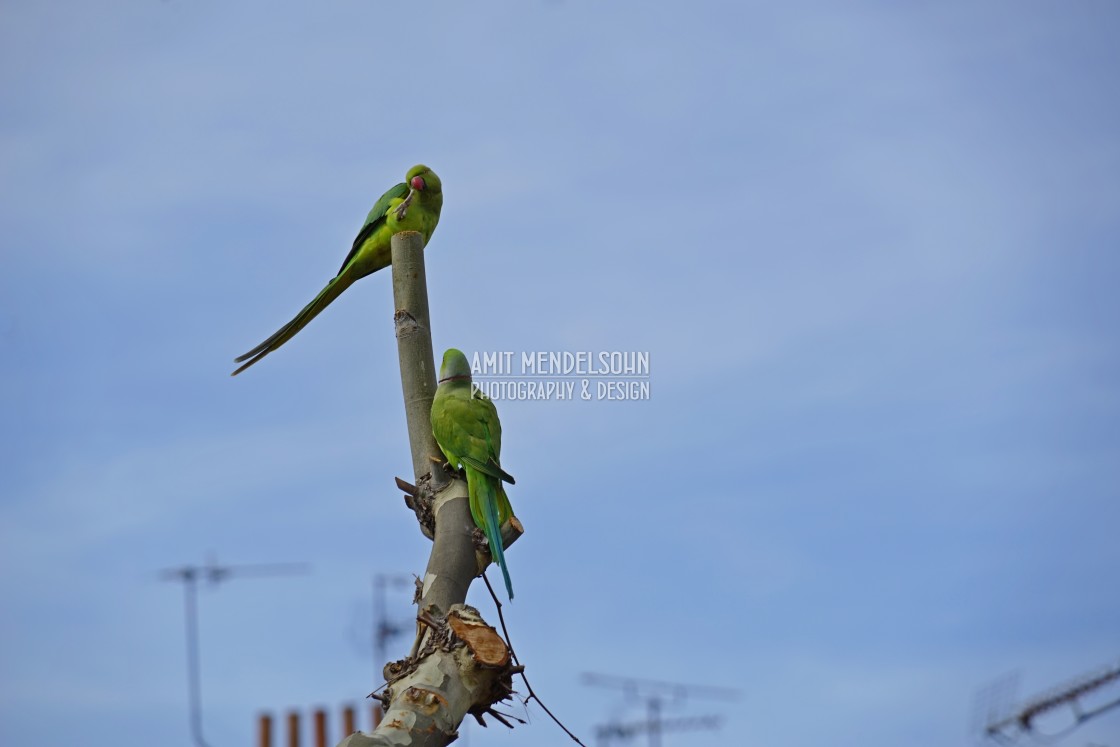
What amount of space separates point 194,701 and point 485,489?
11503 millimetres

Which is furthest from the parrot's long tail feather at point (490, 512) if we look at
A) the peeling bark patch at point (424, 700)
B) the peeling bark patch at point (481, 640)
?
the peeling bark patch at point (424, 700)

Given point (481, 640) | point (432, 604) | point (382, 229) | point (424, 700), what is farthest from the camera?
point (382, 229)

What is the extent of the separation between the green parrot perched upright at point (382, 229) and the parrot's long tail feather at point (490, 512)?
4.75 feet

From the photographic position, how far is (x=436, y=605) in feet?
13.5

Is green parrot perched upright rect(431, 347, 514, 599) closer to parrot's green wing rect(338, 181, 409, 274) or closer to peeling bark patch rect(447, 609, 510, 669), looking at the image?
peeling bark patch rect(447, 609, 510, 669)

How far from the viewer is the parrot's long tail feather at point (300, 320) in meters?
5.52

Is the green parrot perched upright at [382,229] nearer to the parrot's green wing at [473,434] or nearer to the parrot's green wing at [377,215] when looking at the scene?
the parrot's green wing at [377,215]

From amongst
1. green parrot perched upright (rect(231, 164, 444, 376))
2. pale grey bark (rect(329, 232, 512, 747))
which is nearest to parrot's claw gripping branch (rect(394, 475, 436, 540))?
pale grey bark (rect(329, 232, 512, 747))

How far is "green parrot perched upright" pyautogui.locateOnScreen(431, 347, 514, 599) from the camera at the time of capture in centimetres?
450

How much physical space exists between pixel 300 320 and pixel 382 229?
1.84ft

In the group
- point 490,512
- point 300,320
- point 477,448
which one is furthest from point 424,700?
point 300,320

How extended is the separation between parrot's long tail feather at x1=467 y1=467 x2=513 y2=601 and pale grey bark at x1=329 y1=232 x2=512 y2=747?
0.18 feet

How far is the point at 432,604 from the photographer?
411cm

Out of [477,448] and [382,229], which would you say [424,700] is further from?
[382,229]
